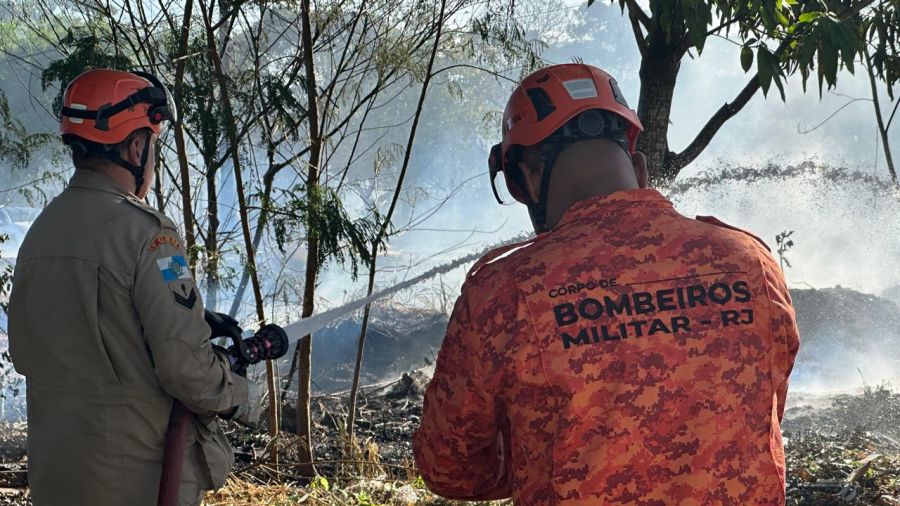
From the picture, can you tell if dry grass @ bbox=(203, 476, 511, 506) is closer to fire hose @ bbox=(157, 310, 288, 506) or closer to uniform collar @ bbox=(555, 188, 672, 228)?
fire hose @ bbox=(157, 310, 288, 506)

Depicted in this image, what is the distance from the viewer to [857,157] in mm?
25656

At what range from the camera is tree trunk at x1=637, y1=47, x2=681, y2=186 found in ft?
13.7

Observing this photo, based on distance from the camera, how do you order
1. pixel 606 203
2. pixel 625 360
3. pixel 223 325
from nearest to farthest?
pixel 625 360, pixel 606 203, pixel 223 325

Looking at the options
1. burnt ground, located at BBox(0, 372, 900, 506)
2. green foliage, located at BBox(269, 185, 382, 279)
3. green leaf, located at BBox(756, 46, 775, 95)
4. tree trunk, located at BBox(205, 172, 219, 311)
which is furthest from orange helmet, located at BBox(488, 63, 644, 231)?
tree trunk, located at BBox(205, 172, 219, 311)

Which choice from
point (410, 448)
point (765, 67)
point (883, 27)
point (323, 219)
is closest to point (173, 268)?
point (323, 219)

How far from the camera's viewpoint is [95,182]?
2408mm

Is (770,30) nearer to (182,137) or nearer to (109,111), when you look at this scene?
(109,111)

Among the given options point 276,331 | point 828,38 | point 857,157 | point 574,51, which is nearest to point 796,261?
point 857,157

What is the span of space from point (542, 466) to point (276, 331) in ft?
3.98

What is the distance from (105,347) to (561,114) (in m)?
1.32

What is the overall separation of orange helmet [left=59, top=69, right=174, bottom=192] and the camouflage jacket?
133cm

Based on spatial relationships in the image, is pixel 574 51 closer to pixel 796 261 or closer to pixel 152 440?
pixel 796 261

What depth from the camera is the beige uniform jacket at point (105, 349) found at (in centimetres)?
226

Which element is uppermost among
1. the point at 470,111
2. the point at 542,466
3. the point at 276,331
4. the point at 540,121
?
the point at 470,111
